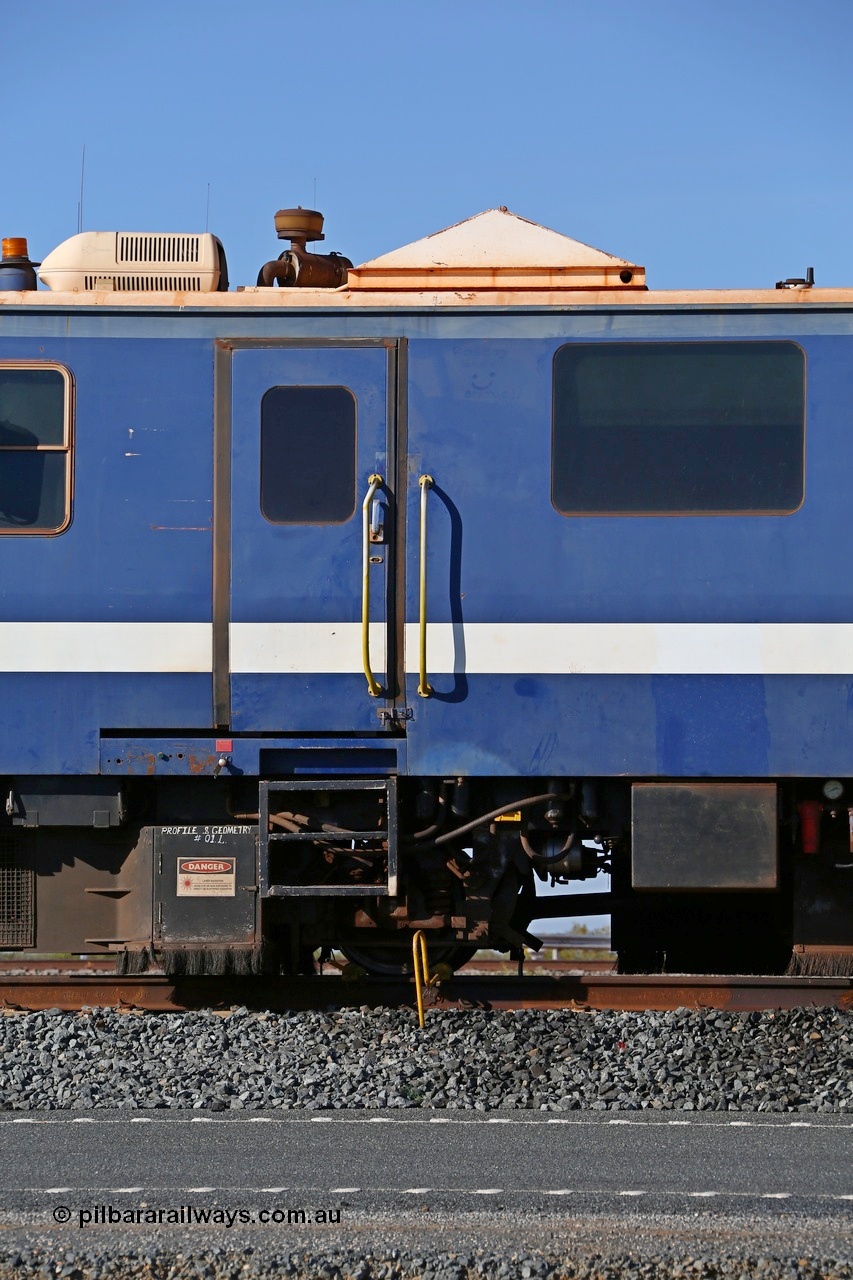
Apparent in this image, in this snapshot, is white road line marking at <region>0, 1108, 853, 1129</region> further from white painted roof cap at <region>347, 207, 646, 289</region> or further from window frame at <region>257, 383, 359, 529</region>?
white painted roof cap at <region>347, 207, 646, 289</region>

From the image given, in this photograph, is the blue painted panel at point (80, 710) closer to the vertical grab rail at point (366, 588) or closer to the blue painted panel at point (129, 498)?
the blue painted panel at point (129, 498)

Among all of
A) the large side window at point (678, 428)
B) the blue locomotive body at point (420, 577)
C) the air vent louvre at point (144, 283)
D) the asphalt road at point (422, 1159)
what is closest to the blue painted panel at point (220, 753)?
the blue locomotive body at point (420, 577)

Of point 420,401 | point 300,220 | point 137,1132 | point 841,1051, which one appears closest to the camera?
point 137,1132

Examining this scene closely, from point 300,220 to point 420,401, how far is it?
1.50m

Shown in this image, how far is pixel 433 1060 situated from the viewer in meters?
6.77

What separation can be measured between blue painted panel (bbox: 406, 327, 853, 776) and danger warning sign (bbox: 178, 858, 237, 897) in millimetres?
1159

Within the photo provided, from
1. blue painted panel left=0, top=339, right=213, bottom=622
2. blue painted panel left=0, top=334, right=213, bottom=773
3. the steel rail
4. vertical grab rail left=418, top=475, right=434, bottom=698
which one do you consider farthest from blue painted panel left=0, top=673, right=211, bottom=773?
the steel rail

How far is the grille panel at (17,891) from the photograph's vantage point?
7703mm

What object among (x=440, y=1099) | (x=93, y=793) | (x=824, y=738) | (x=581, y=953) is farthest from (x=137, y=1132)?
(x=581, y=953)

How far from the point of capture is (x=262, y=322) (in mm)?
7449

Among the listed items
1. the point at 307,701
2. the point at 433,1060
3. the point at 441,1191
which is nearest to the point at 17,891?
the point at 307,701

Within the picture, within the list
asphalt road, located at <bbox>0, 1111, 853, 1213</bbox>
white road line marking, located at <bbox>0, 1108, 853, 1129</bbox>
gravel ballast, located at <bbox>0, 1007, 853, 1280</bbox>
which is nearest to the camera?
gravel ballast, located at <bbox>0, 1007, 853, 1280</bbox>

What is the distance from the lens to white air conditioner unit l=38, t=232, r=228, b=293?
768 cm

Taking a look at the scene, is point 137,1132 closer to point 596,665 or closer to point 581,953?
point 596,665
